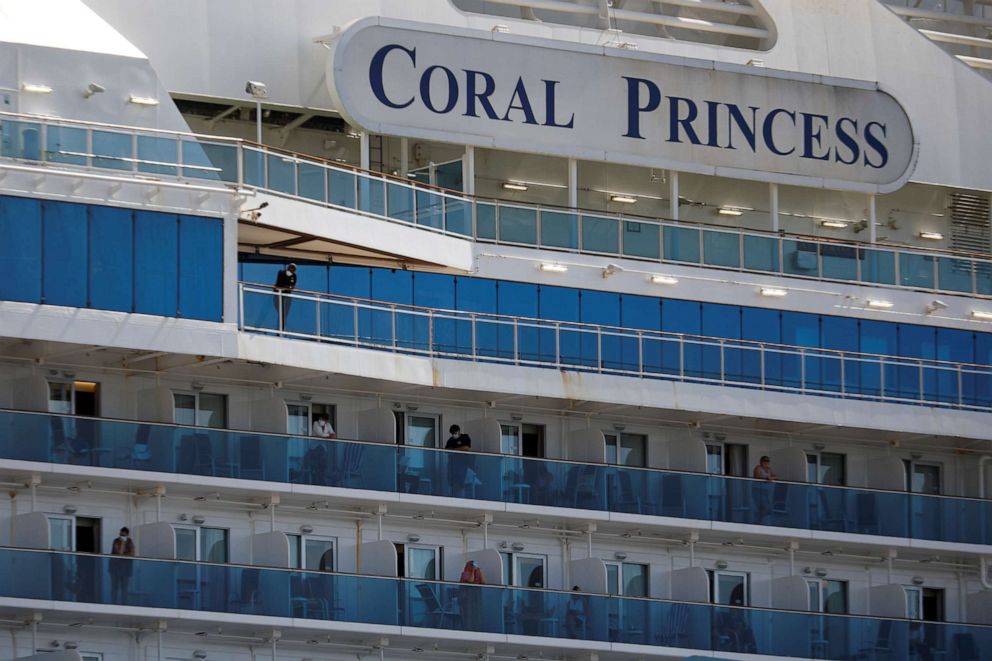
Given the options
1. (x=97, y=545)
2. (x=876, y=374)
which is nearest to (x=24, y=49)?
(x=97, y=545)

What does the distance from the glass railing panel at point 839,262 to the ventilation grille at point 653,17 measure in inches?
174

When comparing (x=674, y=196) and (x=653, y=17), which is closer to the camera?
(x=674, y=196)

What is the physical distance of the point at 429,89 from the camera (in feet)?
184

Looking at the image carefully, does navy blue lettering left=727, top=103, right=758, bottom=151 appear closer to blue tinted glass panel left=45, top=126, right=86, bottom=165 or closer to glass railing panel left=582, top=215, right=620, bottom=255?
glass railing panel left=582, top=215, right=620, bottom=255

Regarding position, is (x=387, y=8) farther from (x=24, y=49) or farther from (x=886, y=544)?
(x=886, y=544)

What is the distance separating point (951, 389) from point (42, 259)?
19.3m

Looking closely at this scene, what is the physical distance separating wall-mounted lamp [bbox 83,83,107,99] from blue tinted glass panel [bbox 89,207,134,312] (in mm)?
2729

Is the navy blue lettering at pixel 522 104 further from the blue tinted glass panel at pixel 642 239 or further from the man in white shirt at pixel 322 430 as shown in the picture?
the man in white shirt at pixel 322 430

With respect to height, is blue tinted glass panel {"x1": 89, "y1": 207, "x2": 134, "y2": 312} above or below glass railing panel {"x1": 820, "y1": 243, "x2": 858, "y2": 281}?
below

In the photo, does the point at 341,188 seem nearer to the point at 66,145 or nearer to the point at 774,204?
the point at 66,145

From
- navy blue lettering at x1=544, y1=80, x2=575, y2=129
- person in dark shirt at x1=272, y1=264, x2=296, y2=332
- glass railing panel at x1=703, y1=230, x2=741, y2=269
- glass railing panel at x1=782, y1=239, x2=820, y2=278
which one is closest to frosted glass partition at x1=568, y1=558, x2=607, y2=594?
glass railing panel at x1=703, y1=230, x2=741, y2=269

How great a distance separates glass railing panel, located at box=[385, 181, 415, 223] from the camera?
53844 millimetres

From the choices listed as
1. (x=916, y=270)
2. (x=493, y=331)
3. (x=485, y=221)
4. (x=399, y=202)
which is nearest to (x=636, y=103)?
(x=485, y=221)

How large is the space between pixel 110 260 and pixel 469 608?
337 inches
